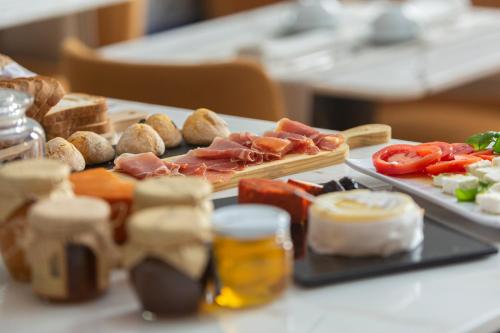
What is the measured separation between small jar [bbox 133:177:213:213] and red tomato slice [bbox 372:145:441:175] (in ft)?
1.47

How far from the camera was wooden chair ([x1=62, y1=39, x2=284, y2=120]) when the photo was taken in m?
2.73

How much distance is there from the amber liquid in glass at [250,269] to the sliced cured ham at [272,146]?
0.49 metres

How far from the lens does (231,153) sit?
1623 millimetres

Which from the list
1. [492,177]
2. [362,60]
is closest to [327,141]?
[492,177]

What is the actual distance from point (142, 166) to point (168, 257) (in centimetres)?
48

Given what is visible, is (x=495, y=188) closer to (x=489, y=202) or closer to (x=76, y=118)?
(x=489, y=202)

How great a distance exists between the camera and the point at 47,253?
1.14m

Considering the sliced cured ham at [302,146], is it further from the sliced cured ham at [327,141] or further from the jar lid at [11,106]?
the jar lid at [11,106]

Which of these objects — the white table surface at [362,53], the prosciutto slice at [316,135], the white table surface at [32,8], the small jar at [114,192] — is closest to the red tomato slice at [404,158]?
the prosciutto slice at [316,135]

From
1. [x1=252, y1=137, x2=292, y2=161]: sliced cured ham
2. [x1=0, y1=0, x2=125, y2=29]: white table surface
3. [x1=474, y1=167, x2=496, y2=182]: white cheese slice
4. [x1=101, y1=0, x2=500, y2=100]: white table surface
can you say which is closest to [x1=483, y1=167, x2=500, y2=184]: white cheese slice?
[x1=474, y1=167, x2=496, y2=182]: white cheese slice

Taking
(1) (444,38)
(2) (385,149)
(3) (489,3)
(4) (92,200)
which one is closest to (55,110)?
(2) (385,149)

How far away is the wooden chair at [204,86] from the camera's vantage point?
2.73 metres

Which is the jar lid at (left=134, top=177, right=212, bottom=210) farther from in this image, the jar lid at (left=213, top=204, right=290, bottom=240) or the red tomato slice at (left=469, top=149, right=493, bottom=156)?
the red tomato slice at (left=469, top=149, right=493, bottom=156)

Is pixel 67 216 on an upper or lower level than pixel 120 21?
upper
